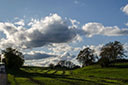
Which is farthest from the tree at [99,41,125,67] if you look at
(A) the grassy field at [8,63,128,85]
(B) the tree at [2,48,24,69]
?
(B) the tree at [2,48,24,69]

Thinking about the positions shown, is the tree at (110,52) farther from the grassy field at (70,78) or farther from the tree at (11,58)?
the tree at (11,58)

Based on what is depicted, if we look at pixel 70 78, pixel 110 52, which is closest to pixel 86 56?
pixel 110 52

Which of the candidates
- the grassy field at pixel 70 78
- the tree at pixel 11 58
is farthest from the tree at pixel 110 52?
the tree at pixel 11 58

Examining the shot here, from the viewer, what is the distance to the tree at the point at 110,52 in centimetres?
11457

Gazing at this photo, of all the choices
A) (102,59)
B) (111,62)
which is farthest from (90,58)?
(102,59)

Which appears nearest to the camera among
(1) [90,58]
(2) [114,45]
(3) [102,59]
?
(3) [102,59]

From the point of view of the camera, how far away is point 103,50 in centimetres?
11894

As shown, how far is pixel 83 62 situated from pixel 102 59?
136ft

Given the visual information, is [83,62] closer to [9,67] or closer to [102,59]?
[102,59]

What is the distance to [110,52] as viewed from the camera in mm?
117000

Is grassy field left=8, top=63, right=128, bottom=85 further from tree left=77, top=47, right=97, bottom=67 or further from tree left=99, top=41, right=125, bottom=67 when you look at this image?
tree left=77, top=47, right=97, bottom=67

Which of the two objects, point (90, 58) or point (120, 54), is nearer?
point (120, 54)

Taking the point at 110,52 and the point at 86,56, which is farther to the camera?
the point at 86,56

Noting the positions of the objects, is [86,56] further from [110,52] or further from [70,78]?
[70,78]
